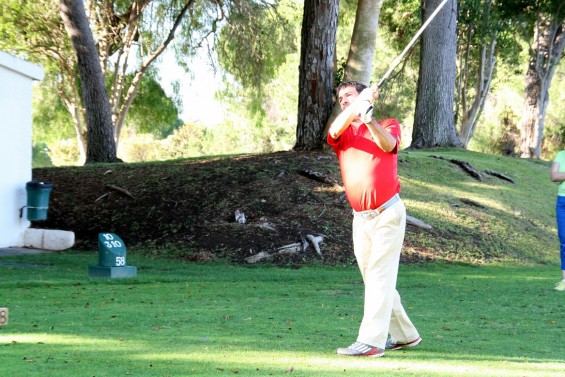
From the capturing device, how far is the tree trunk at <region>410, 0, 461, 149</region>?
26.3 meters

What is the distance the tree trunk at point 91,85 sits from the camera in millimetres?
25969

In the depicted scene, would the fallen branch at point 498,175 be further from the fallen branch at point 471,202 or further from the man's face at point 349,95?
the man's face at point 349,95

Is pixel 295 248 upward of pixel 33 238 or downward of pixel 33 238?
upward

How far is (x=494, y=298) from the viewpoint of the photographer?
37.4ft

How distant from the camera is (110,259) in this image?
13008 millimetres

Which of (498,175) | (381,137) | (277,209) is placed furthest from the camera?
(498,175)

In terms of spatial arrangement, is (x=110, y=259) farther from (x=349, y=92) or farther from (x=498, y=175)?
(x=498, y=175)

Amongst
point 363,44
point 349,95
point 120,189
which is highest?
point 363,44

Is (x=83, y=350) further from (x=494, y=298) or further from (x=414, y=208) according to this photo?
(x=414, y=208)

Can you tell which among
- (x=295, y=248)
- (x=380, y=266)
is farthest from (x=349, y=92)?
(x=295, y=248)

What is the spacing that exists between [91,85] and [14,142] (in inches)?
359

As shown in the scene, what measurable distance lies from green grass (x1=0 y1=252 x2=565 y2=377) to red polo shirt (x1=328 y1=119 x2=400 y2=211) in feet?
4.01

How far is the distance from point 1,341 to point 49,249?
10.5 metres

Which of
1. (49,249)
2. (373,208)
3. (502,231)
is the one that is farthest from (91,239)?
(373,208)
